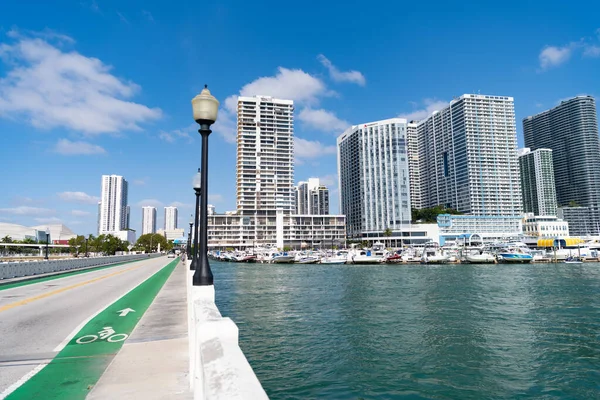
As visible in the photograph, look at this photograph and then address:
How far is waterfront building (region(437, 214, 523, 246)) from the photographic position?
184m

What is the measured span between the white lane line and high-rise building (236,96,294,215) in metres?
175

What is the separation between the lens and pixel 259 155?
18450cm

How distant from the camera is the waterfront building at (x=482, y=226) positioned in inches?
7254

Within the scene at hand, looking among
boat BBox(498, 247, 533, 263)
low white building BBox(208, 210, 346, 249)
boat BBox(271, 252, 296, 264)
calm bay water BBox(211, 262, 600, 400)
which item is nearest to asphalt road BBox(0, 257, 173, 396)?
calm bay water BBox(211, 262, 600, 400)

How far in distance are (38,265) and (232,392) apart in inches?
1484

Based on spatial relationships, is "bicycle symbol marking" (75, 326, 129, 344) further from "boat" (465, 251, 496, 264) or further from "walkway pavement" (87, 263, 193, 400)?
"boat" (465, 251, 496, 264)

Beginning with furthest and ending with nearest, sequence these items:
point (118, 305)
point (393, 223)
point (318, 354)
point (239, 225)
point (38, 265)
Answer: point (393, 223)
point (239, 225)
point (38, 265)
point (118, 305)
point (318, 354)

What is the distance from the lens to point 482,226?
19300cm

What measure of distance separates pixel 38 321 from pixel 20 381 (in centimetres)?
629

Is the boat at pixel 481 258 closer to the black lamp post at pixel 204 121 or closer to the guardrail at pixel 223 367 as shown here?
the black lamp post at pixel 204 121

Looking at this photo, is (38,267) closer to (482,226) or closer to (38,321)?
(38,321)

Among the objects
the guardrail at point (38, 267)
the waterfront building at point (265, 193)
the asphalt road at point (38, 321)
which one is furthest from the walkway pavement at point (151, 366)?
the waterfront building at point (265, 193)

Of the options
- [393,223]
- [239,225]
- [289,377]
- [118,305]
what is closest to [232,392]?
[289,377]

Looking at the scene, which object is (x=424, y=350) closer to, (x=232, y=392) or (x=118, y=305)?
(x=118, y=305)
